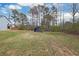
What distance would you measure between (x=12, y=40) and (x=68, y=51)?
0.51 m

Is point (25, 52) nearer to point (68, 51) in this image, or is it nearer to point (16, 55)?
point (16, 55)

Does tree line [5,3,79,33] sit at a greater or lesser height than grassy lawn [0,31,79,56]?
greater

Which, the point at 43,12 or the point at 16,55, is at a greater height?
the point at 43,12

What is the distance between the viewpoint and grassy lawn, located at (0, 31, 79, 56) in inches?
74.7

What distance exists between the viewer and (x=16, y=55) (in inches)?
74.5

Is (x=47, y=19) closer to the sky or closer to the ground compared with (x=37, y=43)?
closer to the sky

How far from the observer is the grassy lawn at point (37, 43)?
190 cm

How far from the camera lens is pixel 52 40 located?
1.93 metres

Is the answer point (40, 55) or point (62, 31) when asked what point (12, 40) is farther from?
point (62, 31)

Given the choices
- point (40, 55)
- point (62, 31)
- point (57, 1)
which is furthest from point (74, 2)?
point (40, 55)

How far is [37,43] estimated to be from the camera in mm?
1921

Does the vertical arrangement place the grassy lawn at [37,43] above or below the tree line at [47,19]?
below

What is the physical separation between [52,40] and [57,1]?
35 cm

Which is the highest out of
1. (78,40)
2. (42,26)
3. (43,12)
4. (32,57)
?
(43,12)
